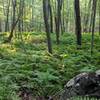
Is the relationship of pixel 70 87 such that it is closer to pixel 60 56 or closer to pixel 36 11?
pixel 60 56

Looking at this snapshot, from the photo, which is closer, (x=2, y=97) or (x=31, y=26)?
(x=2, y=97)

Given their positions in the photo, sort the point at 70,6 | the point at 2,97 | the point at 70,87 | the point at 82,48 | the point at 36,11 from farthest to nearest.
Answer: the point at 36,11 < the point at 70,6 < the point at 82,48 < the point at 70,87 < the point at 2,97

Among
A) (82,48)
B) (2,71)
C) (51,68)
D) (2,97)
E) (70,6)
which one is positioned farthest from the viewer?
(70,6)

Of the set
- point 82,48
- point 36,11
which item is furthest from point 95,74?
point 36,11

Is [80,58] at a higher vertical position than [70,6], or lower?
lower

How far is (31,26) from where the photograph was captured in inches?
1467

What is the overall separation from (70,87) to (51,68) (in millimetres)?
2610

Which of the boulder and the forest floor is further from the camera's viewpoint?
the forest floor

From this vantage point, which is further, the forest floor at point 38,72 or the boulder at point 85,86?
the forest floor at point 38,72

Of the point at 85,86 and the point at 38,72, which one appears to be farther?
the point at 38,72

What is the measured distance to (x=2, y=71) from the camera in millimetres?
8336

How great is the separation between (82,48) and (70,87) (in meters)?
7.24

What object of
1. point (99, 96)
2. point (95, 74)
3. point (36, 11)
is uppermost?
point (36, 11)

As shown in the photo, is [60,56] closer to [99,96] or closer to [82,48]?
[82,48]
